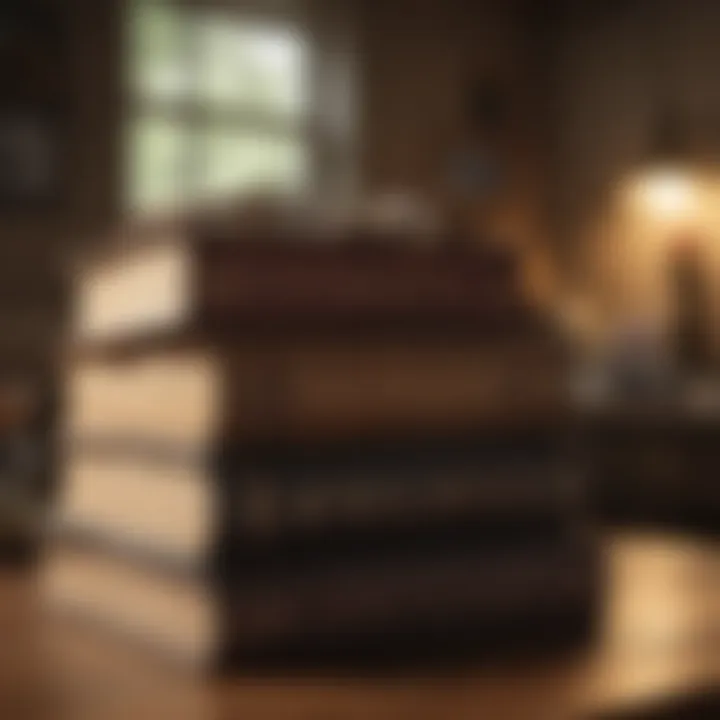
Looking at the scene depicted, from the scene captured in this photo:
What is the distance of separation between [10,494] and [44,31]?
2922 millimetres

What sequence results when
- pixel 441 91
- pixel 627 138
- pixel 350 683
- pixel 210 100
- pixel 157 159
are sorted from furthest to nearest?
pixel 441 91, pixel 627 138, pixel 210 100, pixel 157 159, pixel 350 683

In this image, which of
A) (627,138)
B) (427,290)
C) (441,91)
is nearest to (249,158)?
(441,91)

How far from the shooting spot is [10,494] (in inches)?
29.9

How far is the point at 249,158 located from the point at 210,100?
214 mm

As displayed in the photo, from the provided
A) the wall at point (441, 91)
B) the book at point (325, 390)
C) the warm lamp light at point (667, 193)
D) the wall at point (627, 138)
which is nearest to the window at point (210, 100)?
the wall at point (441, 91)

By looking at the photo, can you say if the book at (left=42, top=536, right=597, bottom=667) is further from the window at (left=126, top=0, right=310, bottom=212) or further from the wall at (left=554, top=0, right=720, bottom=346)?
the wall at (left=554, top=0, right=720, bottom=346)

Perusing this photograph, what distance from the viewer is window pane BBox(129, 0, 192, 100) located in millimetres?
3729

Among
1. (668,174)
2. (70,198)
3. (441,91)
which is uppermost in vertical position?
(441,91)

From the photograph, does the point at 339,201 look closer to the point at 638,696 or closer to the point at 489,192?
Result: the point at 638,696

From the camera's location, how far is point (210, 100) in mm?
3939

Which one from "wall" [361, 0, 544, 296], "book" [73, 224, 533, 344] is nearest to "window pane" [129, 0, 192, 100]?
"wall" [361, 0, 544, 296]

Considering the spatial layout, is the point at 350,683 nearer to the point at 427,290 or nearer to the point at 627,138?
the point at 427,290

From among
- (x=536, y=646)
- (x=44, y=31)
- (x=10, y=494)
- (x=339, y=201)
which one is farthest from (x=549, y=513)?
(x=44, y=31)

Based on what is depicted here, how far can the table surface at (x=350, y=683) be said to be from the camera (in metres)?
0.32
